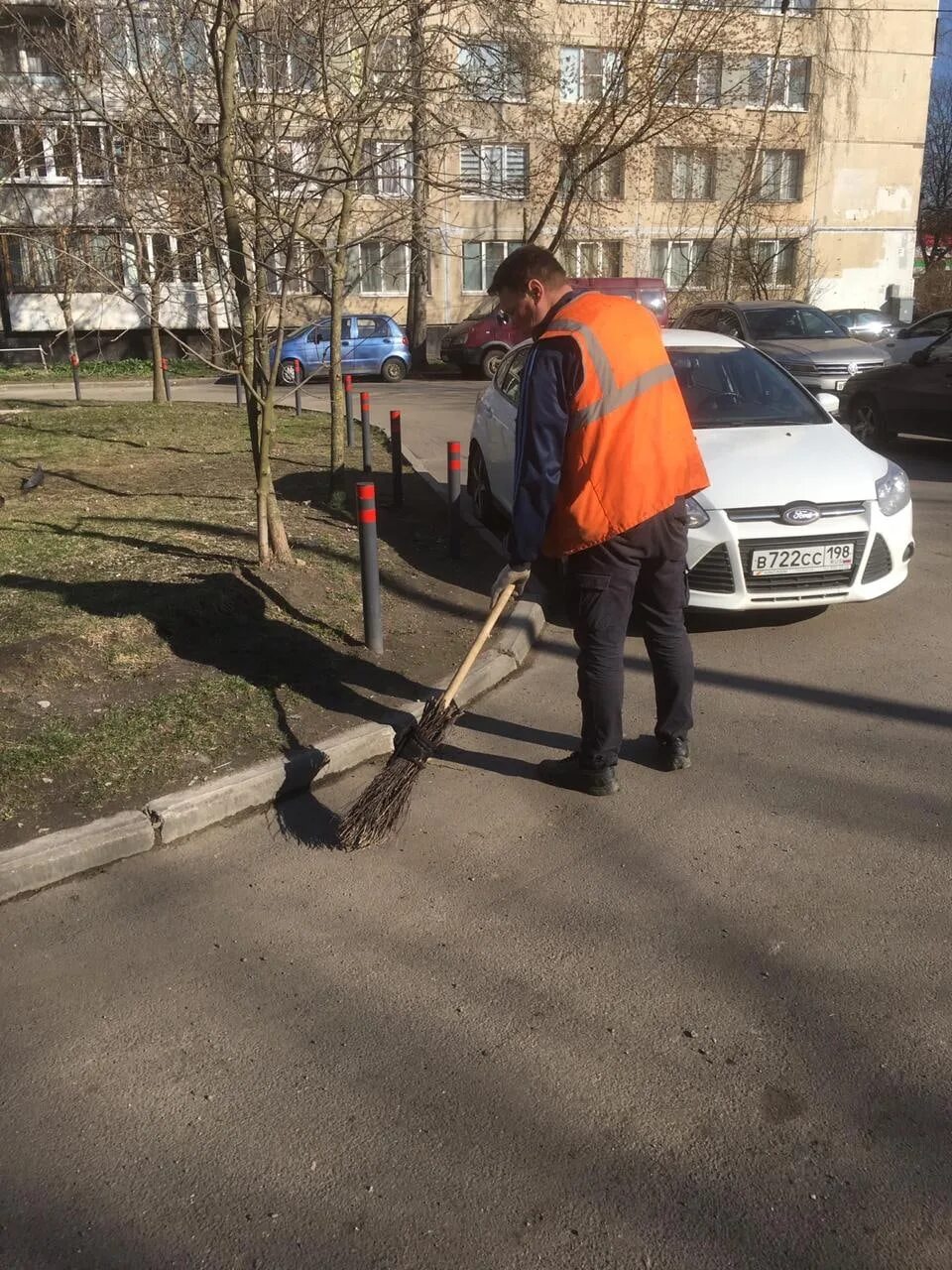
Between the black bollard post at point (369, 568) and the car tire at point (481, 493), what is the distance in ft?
8.93

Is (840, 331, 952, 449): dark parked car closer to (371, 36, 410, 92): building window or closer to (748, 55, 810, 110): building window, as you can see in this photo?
(371, 36, 410, 92): building window

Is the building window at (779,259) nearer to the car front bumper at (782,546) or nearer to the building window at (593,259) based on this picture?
the building window at (593,259)

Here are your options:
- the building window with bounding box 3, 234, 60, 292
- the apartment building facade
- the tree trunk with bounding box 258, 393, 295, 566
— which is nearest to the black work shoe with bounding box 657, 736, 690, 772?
the tree trunk with bounding box 258, 393, 295, 566

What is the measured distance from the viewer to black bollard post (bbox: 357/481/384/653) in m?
5.45

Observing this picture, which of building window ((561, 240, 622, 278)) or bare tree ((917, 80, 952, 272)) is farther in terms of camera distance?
bare tree ((917, 80, 952, 272))

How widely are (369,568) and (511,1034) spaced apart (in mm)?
3094

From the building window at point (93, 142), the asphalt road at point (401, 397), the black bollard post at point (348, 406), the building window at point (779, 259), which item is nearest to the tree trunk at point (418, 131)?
the black bollard post at point (348, 406)

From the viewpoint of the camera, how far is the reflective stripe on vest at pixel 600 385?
371 cm

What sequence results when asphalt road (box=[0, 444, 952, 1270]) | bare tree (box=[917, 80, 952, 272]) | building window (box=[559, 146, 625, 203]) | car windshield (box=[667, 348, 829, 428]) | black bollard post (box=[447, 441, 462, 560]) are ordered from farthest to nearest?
bare tree (box=[917, 80, 952, 272]) → building window (box=[559, 146, 625, 203]) → black bollard post (box=[447, 441, 462, 560]) → car windshield (box=[667, 348, 829, 428]) → asphalt road (box=[0, 444, 952, 1270])

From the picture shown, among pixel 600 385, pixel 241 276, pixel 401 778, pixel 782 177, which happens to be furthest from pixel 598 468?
pixel 782 177

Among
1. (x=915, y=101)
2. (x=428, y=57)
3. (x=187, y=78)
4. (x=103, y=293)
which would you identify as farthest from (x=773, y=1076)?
(x=915, y=101)

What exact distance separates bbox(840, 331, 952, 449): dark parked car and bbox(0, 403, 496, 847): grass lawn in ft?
19.0

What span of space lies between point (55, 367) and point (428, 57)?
22009 millimetres

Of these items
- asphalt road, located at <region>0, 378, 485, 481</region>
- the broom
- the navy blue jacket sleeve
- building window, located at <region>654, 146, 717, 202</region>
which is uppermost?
building window, located at <region>654, 146, 717, 202</region>
